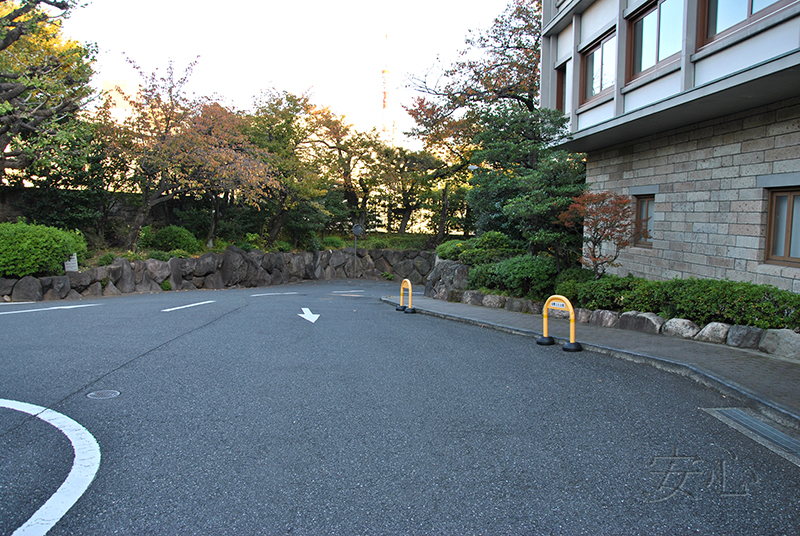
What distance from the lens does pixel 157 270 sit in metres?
20.2

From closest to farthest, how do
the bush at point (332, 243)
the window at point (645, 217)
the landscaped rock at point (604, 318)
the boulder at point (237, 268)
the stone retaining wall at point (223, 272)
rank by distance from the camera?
the landscaped rock at point (604, 318) → the window at point (645, 217) → the stone retaining wall at point (223, 272) → the boulder at point (237, 268) → the bush at point (332, 243)

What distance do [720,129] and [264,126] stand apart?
927 inches

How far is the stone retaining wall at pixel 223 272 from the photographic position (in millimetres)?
15586

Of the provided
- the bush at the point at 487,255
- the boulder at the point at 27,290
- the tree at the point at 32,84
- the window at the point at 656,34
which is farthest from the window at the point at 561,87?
the boulder at the point at 27,290

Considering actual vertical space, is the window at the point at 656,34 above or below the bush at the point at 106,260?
above

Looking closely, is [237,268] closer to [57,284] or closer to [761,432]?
[57,284]

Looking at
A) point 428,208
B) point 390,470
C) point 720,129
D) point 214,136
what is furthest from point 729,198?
point 428,208

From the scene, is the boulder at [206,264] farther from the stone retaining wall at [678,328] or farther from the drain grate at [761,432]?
the drain grate at [761,432]

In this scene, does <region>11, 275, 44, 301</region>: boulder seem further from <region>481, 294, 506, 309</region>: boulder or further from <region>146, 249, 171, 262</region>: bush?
<region>481, 294, 506, 309</region>: boulder

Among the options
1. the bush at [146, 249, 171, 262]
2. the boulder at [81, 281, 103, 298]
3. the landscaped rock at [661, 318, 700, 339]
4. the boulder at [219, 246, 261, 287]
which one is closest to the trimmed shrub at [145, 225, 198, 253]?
the boulder at [219, 246, 261, 287]

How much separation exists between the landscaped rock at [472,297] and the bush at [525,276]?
51 cm

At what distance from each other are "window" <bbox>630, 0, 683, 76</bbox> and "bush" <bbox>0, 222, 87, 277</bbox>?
1630 centimetres

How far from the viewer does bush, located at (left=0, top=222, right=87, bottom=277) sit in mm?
14520

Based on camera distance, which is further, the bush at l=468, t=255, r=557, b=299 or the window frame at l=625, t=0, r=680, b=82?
the bush at l=468, t=255, r=557, b=299
